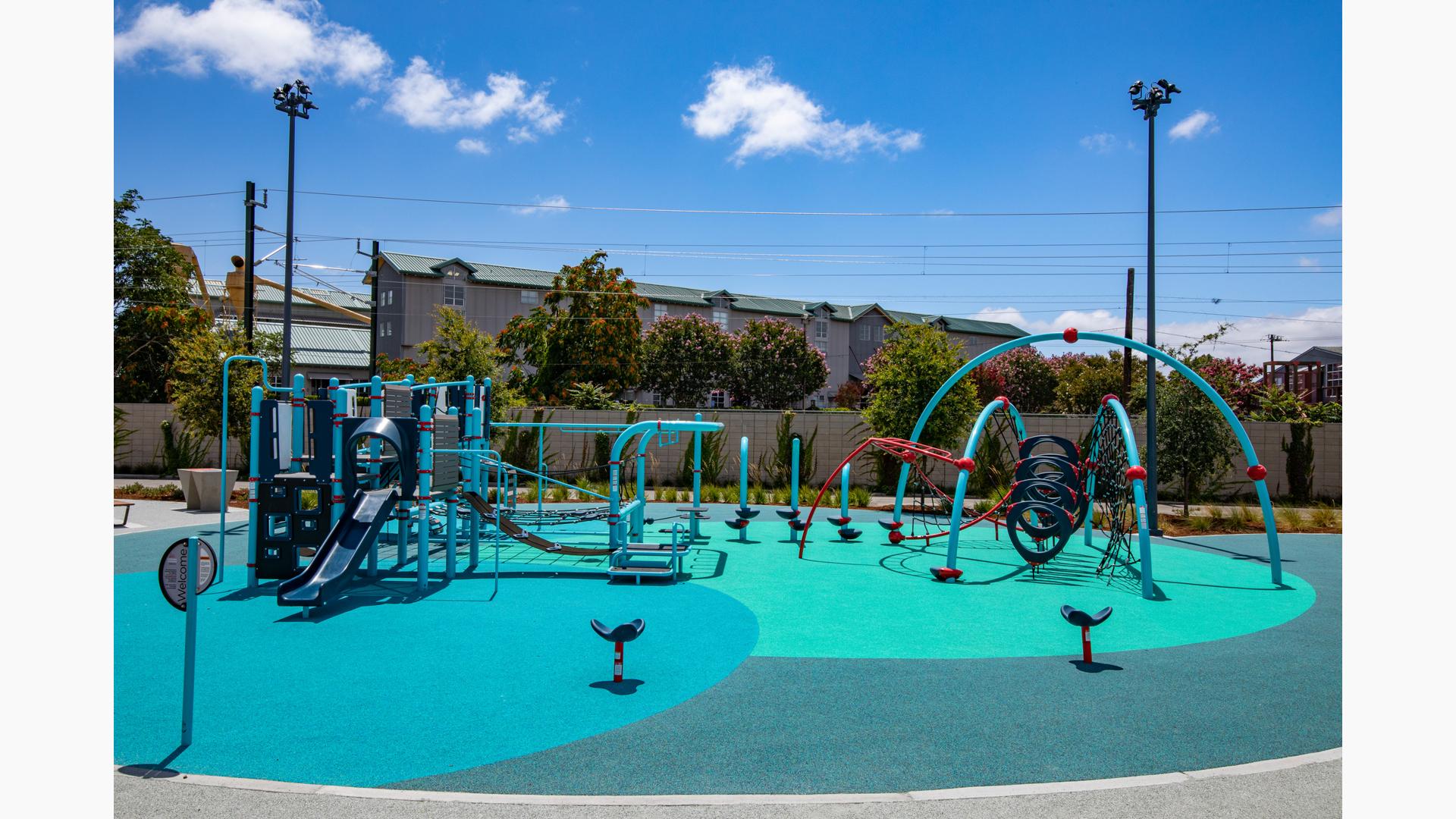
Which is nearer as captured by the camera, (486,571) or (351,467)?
(351,467)

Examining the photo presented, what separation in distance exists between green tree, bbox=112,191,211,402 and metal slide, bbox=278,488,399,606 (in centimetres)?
2413

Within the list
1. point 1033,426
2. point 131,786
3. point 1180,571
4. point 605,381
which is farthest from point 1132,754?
point 605,381

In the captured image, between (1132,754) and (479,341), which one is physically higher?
(479,341)

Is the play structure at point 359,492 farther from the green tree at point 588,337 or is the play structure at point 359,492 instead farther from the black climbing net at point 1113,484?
the green tree at point 588,337

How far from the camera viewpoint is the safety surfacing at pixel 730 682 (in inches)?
189

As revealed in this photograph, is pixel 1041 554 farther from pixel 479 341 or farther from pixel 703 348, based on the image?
pixel 703 348

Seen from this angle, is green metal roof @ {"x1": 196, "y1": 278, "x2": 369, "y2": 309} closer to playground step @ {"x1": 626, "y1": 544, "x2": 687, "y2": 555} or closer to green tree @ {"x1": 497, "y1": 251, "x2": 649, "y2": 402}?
green tree @ {"x1": 497, "y1": 251, "x2": 649, "y2": 402}

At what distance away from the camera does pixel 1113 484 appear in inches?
479

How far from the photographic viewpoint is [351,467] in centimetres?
1012

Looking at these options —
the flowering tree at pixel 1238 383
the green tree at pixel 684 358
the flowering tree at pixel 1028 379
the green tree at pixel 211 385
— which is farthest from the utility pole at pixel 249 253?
the flowering tree at pixel 1028 379

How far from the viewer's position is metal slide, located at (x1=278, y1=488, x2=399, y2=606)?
27.6 ft

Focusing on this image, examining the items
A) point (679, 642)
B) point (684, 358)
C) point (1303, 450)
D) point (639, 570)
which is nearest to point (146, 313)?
point (684, 358)

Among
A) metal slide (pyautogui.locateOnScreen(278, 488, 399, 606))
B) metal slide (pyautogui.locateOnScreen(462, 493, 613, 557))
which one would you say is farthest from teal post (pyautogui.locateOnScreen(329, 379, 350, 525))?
metal slide (pyautogui.locateOnScreen(462, 493, 613, 557))

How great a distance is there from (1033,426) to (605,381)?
15.8m
